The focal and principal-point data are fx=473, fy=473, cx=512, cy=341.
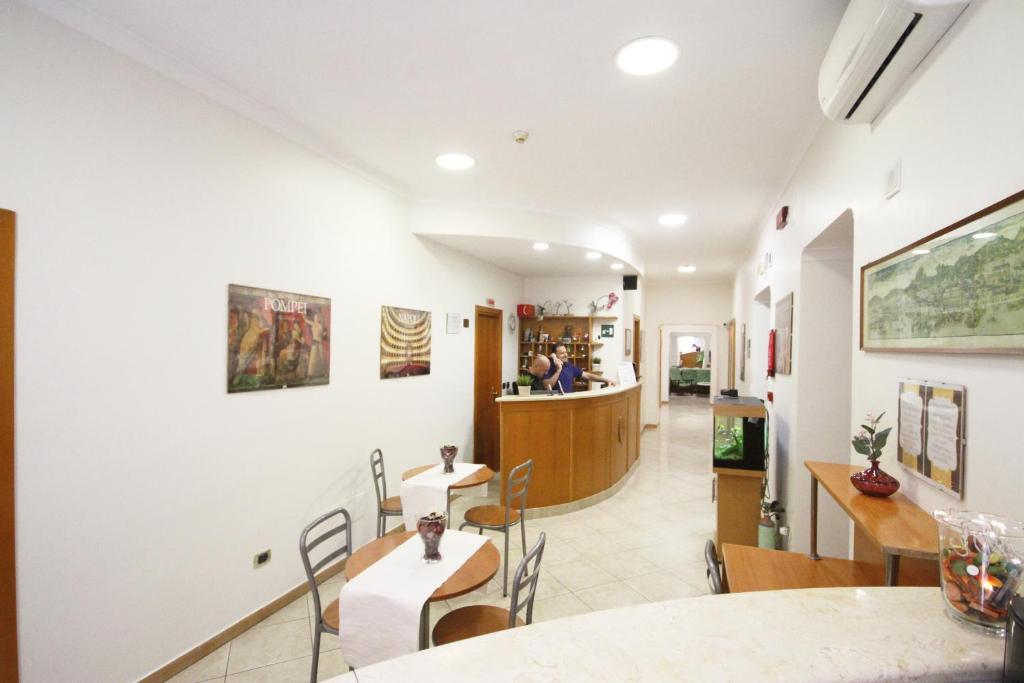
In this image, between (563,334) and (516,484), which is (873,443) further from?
(563,334)

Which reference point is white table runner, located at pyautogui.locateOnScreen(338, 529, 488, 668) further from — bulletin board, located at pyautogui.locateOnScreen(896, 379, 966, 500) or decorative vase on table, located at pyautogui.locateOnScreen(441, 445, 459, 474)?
bulletin board, located at pyautogui.locateOnScreen(896, 379, 966, 500)

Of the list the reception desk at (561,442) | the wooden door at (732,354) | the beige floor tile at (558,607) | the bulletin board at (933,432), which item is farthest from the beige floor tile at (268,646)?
the wooden door at (732,354)

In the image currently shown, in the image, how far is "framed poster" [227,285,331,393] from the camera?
2.62 metres

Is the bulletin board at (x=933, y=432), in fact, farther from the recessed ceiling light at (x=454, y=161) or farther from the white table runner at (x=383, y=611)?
the recessed ceiling light at (x=454, y=161)

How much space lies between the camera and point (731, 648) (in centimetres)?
88

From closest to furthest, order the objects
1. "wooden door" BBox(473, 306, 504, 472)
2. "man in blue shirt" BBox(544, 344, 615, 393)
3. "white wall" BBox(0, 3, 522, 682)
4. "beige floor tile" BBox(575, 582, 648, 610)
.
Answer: "white wall" BBox(0, 3, 522, 682), "beige floor tile" BBox(575, 582, 648, 610), "man in blue shirt" BBox(544, 344, 615, 393), "wooden door" BBox(473, 306, 504, 472)

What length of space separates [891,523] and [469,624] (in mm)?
1586

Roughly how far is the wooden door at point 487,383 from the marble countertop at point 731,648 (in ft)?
15.5

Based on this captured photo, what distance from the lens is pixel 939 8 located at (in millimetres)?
1265

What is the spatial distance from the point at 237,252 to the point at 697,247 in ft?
18.0

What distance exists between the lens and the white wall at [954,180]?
1116 millimetres

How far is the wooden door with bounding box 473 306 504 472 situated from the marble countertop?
186 inches

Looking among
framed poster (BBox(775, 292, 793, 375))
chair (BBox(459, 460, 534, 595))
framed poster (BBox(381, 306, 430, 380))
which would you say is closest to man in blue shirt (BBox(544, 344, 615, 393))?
framed poster (BBox(381, 306, 430, 380))

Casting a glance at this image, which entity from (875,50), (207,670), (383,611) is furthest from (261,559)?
(875,50)
